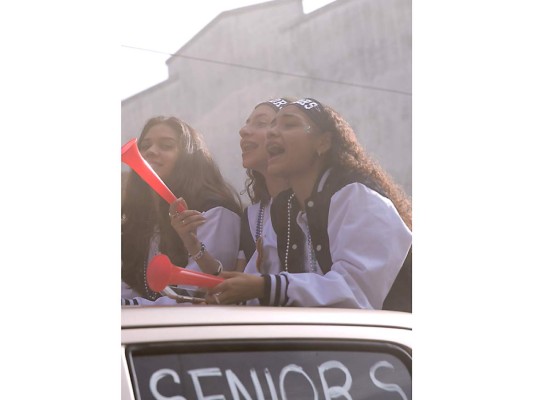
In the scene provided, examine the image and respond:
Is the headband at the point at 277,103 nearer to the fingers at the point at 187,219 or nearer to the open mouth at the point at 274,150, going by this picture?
the open mouth at the point at 274,150

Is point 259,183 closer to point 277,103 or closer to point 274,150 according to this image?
point 274,150

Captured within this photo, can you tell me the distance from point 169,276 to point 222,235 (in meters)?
0.25

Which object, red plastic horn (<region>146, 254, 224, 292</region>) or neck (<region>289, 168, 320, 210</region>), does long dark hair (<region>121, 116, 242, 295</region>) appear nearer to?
red plastic horn (<region>146, 254, 224, 292</region>)

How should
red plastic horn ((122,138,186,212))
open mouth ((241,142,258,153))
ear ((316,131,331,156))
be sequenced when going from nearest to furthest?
red plastic horn ((122,138,186,212)) < open mouth ((241,142,258,153)) < ear ((316,131,331,156))

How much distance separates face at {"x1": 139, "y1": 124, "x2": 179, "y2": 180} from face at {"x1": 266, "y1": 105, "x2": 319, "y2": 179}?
0.37 m

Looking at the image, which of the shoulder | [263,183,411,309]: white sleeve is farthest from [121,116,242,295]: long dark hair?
[263,183,411,309]: white sleeve

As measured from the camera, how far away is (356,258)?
3201 mm

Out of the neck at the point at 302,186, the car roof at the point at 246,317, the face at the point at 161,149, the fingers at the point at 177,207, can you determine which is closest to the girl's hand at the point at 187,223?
the fingers at the point at 177,207

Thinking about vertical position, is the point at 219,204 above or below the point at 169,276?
above

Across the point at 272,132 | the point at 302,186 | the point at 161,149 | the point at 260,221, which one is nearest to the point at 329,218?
the point at 302,186

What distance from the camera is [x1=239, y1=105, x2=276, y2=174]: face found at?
10.2ft

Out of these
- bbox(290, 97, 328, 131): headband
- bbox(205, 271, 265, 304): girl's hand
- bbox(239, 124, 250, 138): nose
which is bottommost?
bbox(205, 271, 265, 304): girl's hand
